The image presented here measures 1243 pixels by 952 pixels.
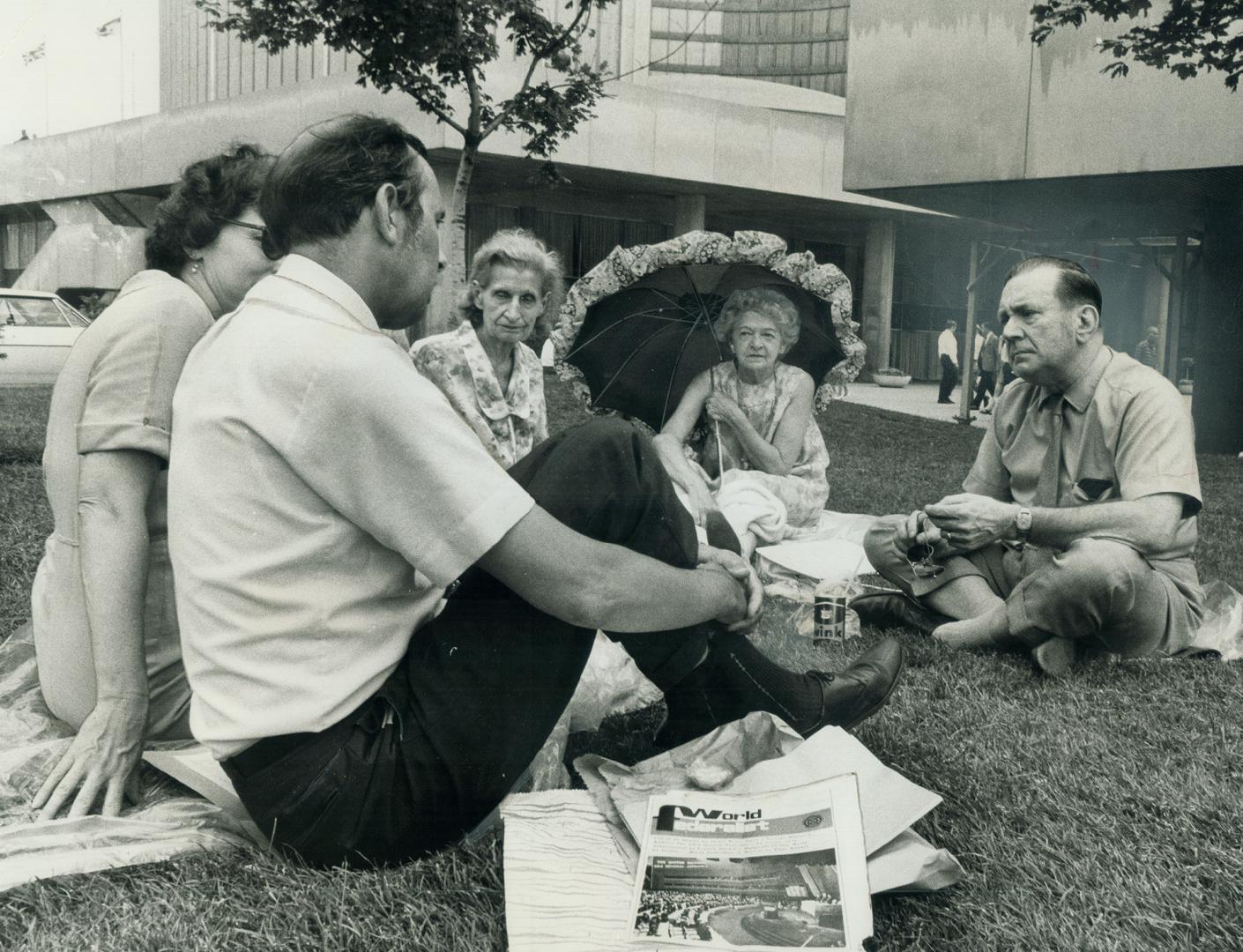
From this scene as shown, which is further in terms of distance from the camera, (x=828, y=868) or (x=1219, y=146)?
(x=1219, y=146)

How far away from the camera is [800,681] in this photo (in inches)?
111

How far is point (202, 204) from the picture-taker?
8.69 ft

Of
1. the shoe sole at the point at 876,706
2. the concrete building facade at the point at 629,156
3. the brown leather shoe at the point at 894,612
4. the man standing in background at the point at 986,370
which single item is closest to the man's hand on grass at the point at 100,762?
the shoe sole at the point at 876,706

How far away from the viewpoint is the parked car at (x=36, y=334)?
15.6 metres

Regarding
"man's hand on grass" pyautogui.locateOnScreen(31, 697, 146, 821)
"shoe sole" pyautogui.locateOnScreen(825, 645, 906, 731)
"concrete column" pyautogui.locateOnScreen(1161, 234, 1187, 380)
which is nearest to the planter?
"concrete column" pyautogui.locateOnScreen(1161, 234, 1187, 380)

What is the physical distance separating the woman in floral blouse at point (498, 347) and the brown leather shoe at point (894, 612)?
151cm

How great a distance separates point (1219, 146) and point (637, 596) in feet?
39.8

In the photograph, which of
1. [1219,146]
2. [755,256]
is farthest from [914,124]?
[755,256]

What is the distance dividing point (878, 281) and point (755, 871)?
26.9 m

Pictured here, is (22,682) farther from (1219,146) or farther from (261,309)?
(1219,146)

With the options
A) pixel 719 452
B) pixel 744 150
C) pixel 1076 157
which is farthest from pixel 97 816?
pixel 744 150

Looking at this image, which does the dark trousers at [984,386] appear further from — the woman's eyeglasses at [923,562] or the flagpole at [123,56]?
the woman's eyeglasses at [923,562]

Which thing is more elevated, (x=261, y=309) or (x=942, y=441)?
(x=261, y=309)

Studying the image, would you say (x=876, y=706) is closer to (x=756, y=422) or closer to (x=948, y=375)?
(x=756, y=422)
